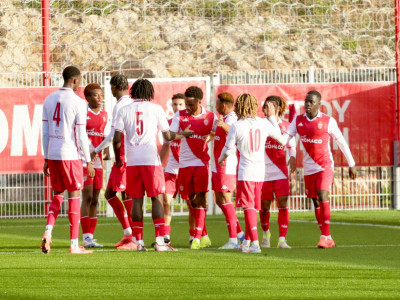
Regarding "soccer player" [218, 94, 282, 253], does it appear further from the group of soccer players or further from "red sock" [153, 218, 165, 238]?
"red sock" [153, 218, 165, 238]

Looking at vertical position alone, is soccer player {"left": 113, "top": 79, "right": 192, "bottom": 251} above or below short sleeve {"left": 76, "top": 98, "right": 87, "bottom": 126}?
below

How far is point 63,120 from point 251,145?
207 cm

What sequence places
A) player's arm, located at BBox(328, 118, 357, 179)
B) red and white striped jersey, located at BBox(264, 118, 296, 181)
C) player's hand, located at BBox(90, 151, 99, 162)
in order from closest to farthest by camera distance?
player's hand, located at BBox(90, 151, 99, 162) → player's arm, located at BBox(328, 118, 357, 179) → red and white striped jersey, located at BBox(264, 118, 296, 181)

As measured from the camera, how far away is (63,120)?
10.4 metres

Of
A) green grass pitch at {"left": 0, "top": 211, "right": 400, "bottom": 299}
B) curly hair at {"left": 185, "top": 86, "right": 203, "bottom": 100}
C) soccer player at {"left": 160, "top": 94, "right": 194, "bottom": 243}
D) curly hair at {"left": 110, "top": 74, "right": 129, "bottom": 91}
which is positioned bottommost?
green grass pitch at {"left": 0, "top": 211, "right": 400, "bottom": 299}

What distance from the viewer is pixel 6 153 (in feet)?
57.4

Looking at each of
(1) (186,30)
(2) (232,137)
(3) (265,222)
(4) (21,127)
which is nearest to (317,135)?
(3) (265,222)

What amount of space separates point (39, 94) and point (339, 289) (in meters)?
11.0

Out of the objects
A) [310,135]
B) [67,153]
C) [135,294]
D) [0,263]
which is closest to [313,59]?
[310,135]

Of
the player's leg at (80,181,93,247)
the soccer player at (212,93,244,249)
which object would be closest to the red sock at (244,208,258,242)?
the soccer player at (212,93,244,249)

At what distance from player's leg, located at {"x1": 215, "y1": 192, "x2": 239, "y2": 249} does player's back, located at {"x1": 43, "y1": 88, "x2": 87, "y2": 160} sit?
199 centimetres

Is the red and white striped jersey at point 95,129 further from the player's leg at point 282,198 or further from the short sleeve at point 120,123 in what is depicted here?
the player's leg at point 282,198

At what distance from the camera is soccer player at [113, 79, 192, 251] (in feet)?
34.3

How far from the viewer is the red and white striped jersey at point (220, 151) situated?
37.8ft
